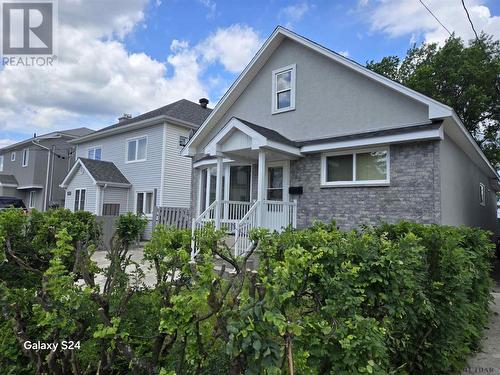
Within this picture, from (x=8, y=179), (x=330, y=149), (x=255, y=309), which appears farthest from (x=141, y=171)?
(x=255, y=309)

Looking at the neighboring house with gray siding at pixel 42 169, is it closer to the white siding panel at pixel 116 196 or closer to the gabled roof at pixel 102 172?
the gabled roof at pixel 102 172

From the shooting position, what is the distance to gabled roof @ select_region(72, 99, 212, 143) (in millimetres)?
17719

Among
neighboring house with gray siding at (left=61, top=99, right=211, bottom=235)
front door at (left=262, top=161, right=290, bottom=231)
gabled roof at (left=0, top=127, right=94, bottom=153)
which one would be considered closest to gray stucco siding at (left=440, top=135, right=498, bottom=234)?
front door at (left=262, top=161, right=290, bottom=231)

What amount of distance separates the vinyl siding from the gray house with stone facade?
9608 mm

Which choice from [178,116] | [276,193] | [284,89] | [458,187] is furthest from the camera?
[178,116]

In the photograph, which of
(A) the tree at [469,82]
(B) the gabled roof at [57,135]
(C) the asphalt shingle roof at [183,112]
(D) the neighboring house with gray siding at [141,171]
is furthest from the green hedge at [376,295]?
(B) the gabled roof at [57,135]

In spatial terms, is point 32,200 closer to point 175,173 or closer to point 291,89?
point 175,173

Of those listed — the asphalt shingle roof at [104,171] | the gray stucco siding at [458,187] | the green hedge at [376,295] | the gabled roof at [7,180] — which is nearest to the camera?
the green hedge at [376,295]

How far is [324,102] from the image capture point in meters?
9.41

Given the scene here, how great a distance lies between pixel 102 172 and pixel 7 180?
51.4 feet

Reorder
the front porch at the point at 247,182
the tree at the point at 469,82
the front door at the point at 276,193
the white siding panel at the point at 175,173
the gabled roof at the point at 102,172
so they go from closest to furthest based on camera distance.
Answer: the front porch at the point at 247,182 → the front door at the point at 276,193 → the white siding panel at the point at 175,173 → the gabled roof at the point at 102,172 → the tree at the point at 469,82

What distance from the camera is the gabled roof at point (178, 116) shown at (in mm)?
17719

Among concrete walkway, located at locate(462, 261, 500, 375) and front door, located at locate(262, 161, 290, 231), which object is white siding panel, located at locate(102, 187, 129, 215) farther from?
concrete walkway, located at locate(462, 261, 500, 375)

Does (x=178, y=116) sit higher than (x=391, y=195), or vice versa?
(x=178, y=116)
